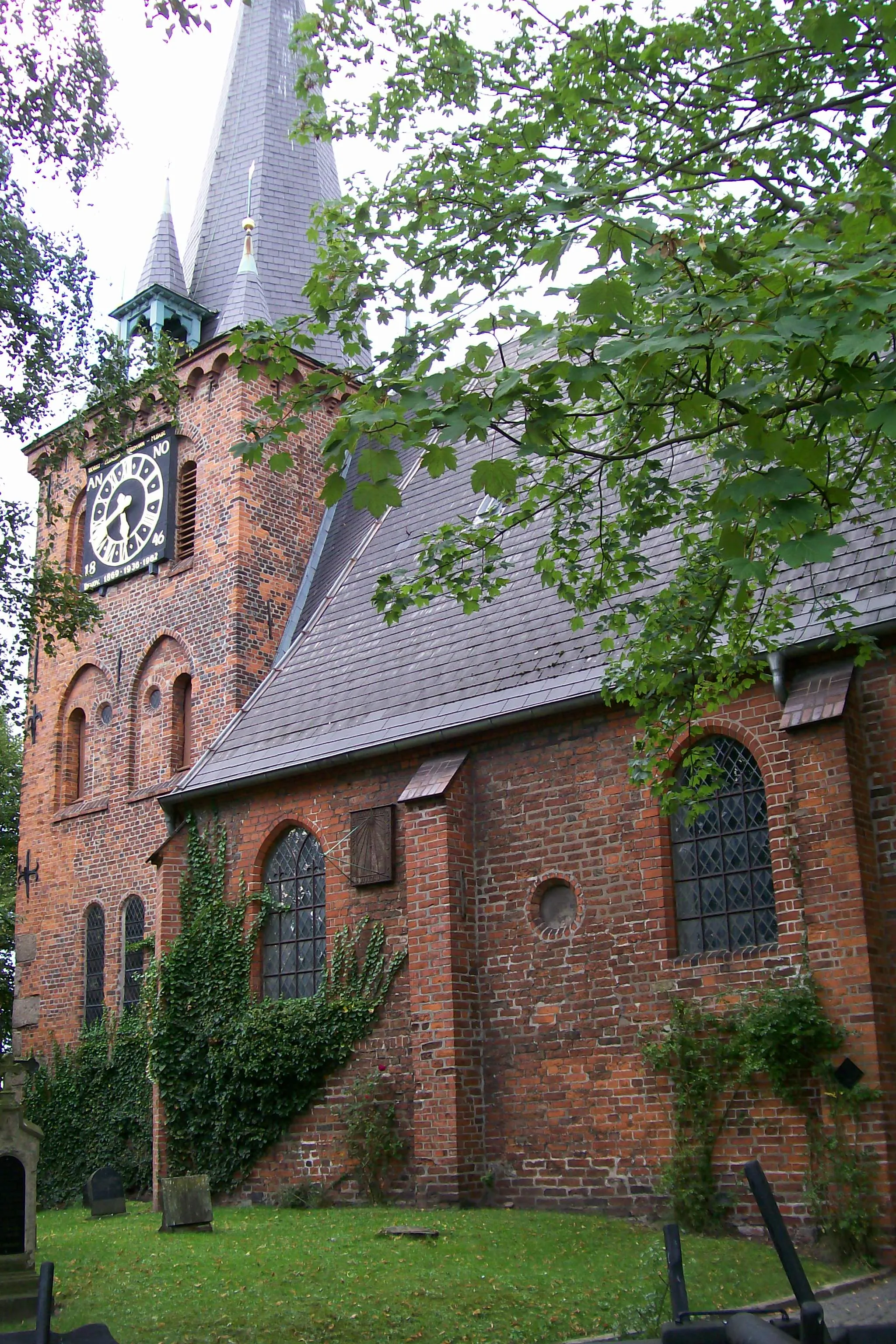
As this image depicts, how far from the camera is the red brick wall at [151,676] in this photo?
18.4 meters

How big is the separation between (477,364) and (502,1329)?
5457 millimetres

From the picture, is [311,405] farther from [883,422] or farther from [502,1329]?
[502,1329]

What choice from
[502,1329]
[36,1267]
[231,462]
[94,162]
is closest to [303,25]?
[94,162]

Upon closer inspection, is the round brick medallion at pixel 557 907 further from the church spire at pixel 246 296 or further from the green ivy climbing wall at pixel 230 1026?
the church spire at pixel 246 296

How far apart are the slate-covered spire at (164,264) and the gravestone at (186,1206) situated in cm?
1541

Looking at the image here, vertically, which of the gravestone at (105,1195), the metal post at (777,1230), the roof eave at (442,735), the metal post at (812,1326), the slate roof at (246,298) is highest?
the slate roof at (246,298)

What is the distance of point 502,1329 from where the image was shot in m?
7.25

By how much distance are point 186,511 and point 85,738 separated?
4.15m

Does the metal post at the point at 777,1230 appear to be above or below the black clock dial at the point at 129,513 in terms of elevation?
below

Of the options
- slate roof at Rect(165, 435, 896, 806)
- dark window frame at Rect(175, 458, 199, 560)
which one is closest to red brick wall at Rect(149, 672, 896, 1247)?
slate roof at Rect(165, 435, 896, 806)

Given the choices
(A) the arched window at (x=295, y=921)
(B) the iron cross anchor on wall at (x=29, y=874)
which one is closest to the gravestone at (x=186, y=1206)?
(A) the arched window at (x=295, y=921)

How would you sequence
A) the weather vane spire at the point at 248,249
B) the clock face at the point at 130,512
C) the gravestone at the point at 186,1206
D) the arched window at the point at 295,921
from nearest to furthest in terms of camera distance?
the gravestone at the point at 186,1206, the arched window at the point at 295,921, the clock face at the point at 130,512, the weather vane spire at the point at 248,249

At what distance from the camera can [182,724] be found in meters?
19.0

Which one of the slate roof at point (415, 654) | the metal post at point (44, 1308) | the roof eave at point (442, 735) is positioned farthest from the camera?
the slate roof at point (415, 654)
